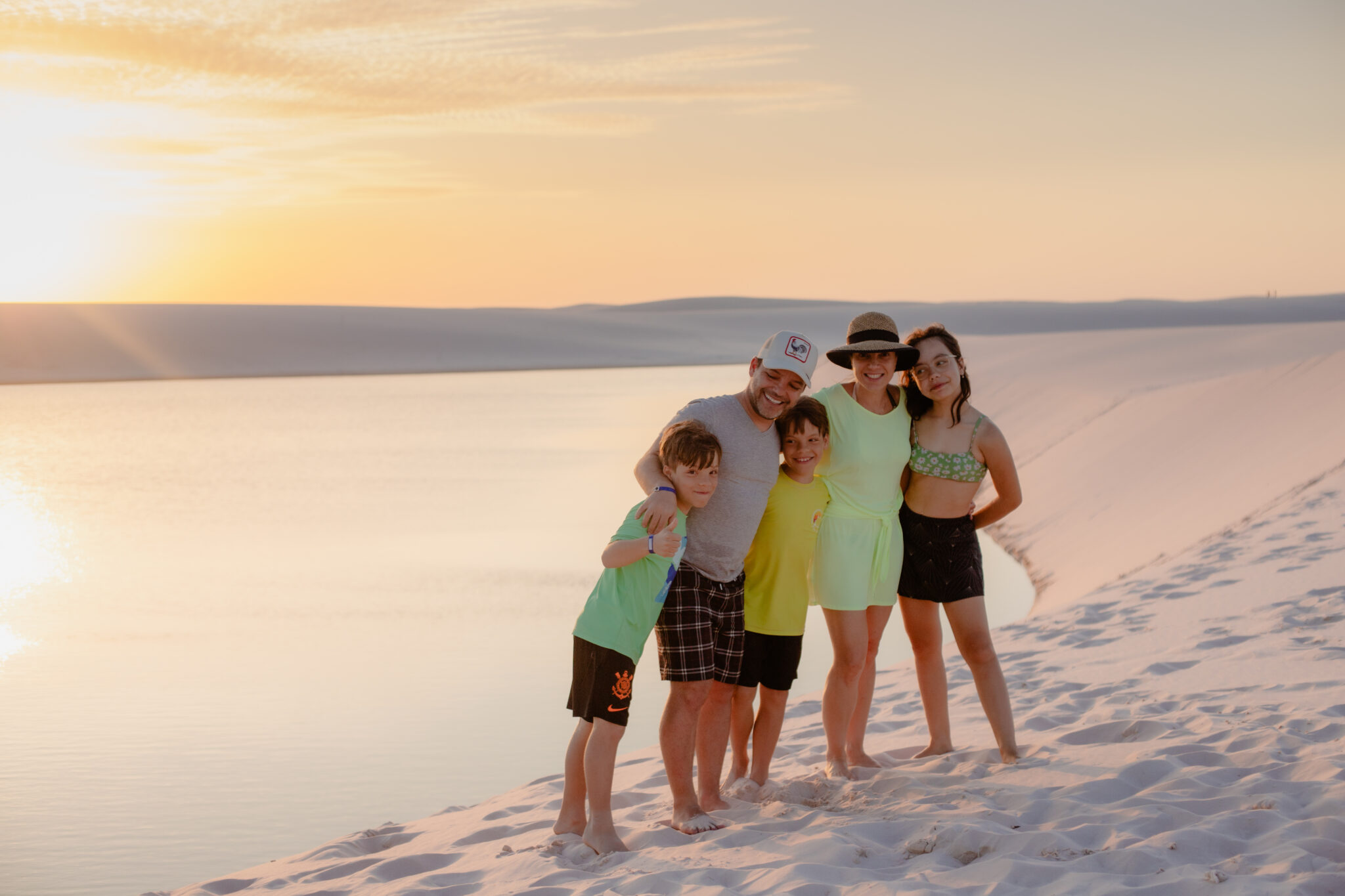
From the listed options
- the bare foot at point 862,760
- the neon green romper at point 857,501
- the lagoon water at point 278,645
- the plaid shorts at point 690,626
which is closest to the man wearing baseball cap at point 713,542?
the plaid shorts at point 690,626

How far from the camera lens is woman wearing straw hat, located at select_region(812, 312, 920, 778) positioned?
143 inches

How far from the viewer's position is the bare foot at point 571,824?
348cm

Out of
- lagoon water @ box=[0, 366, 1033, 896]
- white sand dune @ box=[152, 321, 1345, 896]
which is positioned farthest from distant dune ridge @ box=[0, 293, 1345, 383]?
white sand dune @ box=[152, 321, 1345, 896]

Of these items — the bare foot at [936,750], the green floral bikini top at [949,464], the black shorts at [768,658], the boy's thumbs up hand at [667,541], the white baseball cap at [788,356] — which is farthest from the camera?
the bare foot at [936,750]

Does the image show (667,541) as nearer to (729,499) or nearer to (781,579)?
(729,499)

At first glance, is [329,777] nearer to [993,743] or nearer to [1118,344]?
[993,743]

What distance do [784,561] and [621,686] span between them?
0.63 meters

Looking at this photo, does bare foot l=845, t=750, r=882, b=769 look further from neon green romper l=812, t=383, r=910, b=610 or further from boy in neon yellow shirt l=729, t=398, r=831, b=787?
neon green romper l=812, t=383, r=910, b=610

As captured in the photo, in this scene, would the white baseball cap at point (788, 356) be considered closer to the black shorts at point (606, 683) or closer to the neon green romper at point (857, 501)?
the neon green romper at point (857, 501)

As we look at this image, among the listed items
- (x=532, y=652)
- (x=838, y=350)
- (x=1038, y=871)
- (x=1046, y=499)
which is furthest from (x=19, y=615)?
(x=1046, y=499)

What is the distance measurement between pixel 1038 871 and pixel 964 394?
5.11 feet

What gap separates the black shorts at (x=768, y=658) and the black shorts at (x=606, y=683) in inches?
16.7

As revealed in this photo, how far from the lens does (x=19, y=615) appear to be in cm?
766

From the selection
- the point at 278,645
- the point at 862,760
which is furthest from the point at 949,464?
the point at 278,645
